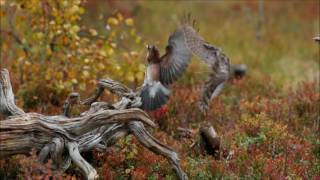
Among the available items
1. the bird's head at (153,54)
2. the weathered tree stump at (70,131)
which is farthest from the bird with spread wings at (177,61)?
the weathered tree stump at (70,131)

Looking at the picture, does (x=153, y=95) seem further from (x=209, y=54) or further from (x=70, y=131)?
(x=70, y=131)

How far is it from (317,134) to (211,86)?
1.96 meters

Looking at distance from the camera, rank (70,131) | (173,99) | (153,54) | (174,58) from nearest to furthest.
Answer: (70,131) < (153,54) < (174,58) < (173,99)

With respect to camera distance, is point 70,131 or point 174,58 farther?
point 174,58

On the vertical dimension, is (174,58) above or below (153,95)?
above

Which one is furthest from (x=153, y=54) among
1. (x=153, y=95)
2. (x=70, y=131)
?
(x=70, y=131)

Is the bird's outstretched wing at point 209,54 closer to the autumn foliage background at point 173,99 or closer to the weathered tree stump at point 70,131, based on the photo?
the autumn foliage background at point 173,99

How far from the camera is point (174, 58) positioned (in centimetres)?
922

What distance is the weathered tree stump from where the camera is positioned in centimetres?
685

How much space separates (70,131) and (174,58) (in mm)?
2451

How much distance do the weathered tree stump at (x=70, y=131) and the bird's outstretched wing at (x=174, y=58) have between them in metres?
1.20

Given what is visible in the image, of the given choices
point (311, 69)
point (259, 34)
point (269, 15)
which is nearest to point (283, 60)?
point (311, 69)

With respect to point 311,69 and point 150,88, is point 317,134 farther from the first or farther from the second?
point 311,69

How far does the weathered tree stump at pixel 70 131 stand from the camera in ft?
22.5
